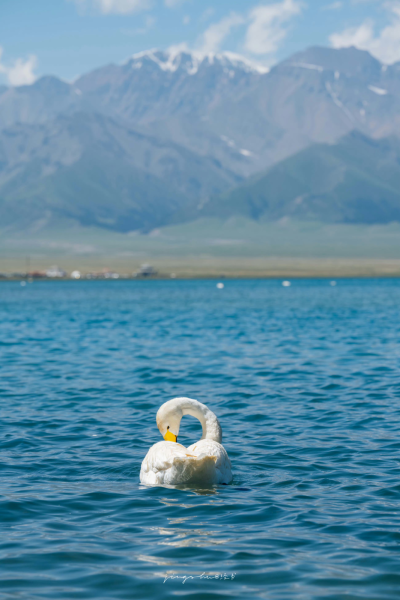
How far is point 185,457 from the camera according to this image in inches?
650

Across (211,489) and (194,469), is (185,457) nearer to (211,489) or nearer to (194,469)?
(194,469)

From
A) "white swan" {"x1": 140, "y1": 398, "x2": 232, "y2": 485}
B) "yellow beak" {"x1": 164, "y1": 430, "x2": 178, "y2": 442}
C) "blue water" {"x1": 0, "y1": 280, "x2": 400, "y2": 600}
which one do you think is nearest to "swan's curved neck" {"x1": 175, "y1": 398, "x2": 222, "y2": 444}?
"white swan" {"x1": 140, "y1": 398, "x2": 232, "y2": 485}

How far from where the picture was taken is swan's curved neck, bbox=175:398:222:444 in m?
17.4

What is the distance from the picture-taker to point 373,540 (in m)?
13.8

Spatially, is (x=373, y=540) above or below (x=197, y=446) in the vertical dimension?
below

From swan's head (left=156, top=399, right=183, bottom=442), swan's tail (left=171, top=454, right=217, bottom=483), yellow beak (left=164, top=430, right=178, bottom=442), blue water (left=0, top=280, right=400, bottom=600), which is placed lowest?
blue water (left=0, top=280, right=400, bottom=600)

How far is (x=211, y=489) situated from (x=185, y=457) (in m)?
0.95

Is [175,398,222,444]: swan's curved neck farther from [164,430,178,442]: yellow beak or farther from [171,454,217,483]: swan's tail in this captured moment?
[171,454,217,483]: swan's tail

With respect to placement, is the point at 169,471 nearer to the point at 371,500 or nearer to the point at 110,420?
the point at 371,500

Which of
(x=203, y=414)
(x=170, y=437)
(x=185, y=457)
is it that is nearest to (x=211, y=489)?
(x=185, y=457)

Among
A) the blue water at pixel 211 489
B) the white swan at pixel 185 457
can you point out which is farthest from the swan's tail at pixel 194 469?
the blue water at pixel 211 489

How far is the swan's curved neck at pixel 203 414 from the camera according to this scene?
57.1 ft

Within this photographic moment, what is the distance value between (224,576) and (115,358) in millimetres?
30069

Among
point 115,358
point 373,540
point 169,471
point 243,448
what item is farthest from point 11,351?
point 373,540
